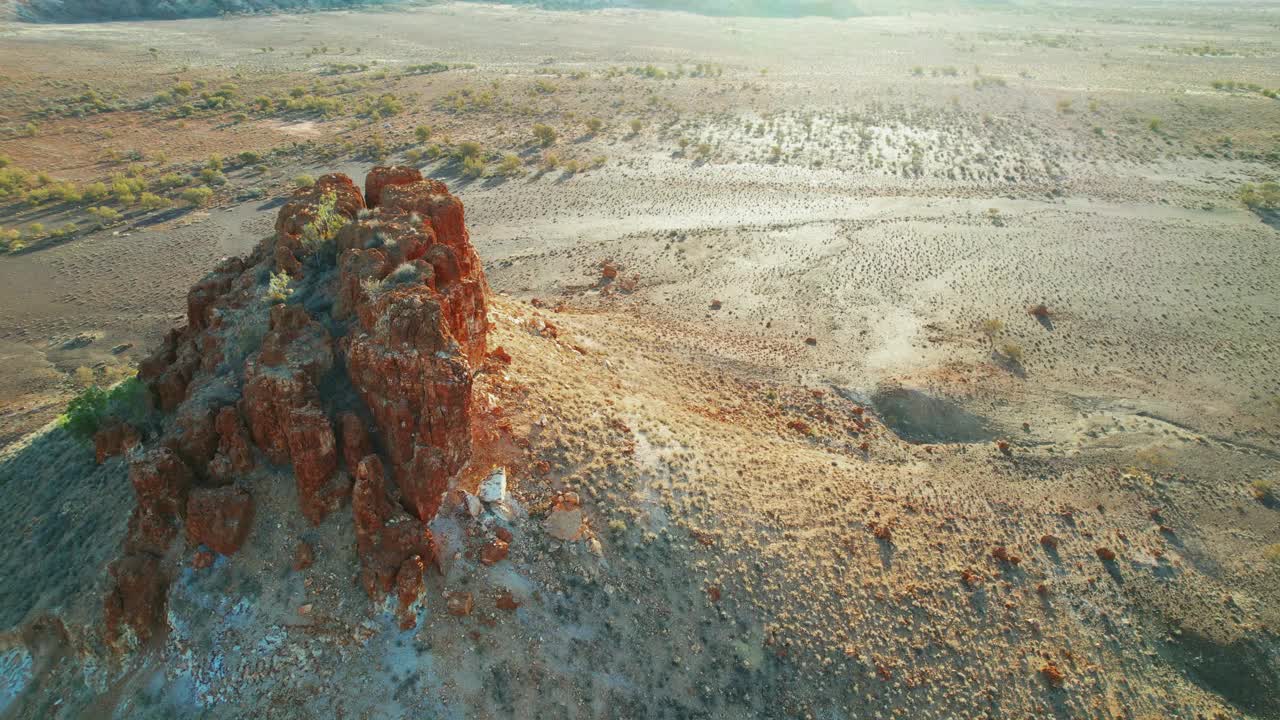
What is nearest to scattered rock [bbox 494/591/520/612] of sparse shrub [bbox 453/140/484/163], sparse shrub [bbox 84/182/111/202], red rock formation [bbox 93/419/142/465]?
red rock formation [bbox 93/419/142/465]

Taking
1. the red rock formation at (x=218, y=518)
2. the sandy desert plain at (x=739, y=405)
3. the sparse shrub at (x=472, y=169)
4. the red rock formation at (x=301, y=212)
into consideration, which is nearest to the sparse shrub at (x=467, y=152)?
the sandy desert plain at (x=739, y=405)

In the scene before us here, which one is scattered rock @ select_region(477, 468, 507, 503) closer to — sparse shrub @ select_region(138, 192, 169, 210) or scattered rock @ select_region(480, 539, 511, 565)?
scattered rock @ select_region(480, 539, 511, 565)

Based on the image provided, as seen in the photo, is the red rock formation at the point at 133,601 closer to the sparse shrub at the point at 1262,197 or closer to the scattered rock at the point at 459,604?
the scattered rock at the point at 459,604

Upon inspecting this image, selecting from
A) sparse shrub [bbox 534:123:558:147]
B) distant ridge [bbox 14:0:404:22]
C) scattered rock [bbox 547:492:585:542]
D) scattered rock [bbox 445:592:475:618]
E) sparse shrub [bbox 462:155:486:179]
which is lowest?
scattered rock [bbox 445:592:475:618]

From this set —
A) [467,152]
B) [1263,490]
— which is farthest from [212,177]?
[1263,490]

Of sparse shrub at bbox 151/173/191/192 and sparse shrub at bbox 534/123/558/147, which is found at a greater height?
sparse shrub at bbox 534/123/558/147

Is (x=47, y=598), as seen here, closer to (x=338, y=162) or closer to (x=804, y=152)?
(x=338, y=162)

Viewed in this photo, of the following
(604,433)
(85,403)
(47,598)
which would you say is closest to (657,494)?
(604,433)
